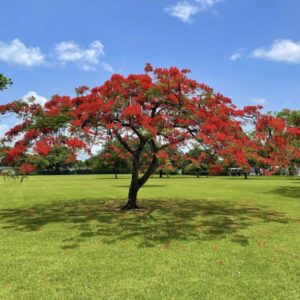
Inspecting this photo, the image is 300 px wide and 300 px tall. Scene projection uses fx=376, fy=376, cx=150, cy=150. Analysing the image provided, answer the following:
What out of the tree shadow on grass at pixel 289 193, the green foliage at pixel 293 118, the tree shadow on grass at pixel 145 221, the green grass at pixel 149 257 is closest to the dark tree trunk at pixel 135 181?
the tree shadow on grass at pixel 145 221

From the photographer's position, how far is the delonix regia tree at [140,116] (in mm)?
15211

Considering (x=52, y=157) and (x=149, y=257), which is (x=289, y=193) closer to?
(x=52, y=157)

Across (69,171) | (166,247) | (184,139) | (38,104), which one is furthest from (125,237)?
(69,171)

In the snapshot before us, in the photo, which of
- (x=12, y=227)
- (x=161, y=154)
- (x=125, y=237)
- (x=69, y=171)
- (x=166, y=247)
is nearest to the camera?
(x=166, y=247)

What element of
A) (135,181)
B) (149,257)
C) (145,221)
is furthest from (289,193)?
(149,257)

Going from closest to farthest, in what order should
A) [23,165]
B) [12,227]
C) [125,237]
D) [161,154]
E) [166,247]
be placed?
[166,247]
[125,237]
[12,227]
[23,165]
[161,154]

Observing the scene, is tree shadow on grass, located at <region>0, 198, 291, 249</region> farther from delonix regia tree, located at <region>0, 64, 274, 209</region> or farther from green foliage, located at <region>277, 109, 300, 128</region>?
green foliage, located at <region>277, 109, 300, 128</region>

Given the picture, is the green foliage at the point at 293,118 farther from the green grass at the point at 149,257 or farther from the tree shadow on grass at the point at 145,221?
the green grass at the point at 149,257

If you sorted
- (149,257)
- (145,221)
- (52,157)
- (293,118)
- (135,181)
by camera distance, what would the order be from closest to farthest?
1. (149,257)
2. (52,157)
3. (145,221)
4. (135,181)
5. (293,118)

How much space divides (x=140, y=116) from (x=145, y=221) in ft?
14.2

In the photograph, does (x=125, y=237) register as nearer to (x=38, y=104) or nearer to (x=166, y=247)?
(x=166, y=247)

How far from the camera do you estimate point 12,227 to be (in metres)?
14.1

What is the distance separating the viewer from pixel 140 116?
50.8 ft

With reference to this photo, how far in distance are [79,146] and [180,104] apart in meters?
4.74
